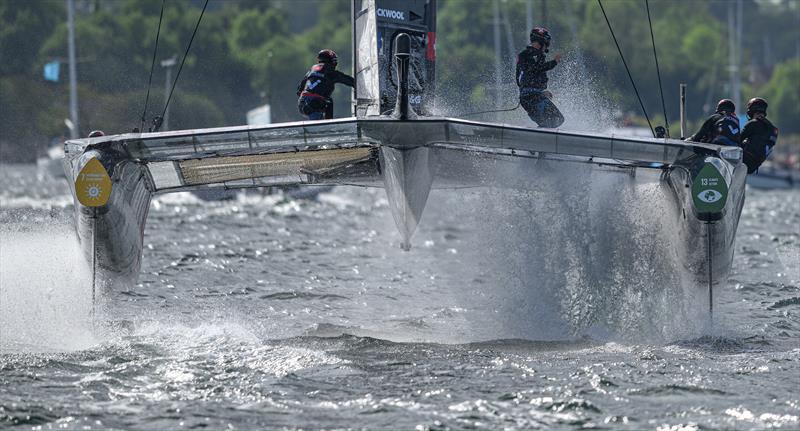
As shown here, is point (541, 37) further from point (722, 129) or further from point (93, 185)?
point (93, 185)

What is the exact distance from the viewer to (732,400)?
672cm

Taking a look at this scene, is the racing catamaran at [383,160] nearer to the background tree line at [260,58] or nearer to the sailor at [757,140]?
the sailor at [757,140]

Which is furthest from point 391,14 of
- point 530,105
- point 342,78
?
point 530,105

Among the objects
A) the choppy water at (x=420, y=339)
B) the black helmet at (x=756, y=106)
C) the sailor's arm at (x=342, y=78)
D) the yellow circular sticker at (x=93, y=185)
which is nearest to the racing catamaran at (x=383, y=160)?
the yellow circular sticker at (x=93, y=185)

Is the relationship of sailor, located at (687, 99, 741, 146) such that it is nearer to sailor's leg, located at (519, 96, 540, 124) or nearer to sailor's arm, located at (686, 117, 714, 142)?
sailor's arm, located at (686, 117, 714, 142)

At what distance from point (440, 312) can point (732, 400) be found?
419 cm

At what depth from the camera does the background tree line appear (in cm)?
2577

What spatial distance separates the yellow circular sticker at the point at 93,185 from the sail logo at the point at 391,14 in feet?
9.04

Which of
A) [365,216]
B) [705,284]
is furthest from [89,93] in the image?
[705,284]

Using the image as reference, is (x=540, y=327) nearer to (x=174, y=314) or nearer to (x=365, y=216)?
(x=174, y=314)

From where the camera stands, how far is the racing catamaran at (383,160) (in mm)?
8344

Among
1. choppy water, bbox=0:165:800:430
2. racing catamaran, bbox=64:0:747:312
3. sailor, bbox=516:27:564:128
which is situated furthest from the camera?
sailor, bbox=516:27:564:128

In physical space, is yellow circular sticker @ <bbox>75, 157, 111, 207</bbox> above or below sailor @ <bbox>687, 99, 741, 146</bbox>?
below

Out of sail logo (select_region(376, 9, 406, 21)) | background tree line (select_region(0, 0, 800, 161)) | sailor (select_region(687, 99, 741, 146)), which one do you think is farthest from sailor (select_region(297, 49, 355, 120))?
sailor (select_region(687, 99, 741, 146))
